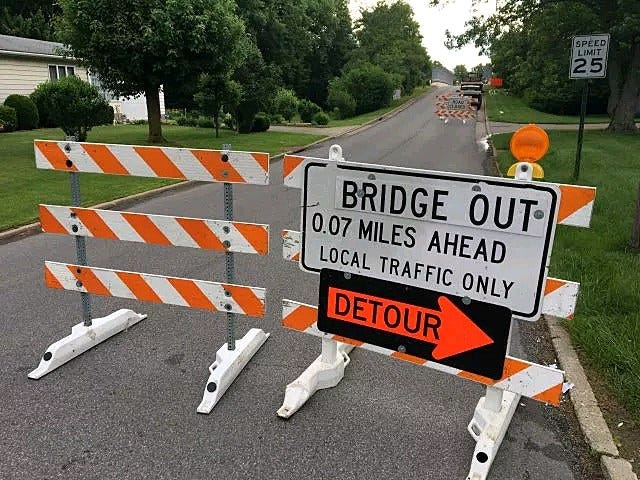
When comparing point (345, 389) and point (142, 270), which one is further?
point (142, 270)

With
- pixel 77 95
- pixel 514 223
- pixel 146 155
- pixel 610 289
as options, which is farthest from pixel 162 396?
pixel 77 95

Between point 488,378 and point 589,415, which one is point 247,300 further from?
point 589,415

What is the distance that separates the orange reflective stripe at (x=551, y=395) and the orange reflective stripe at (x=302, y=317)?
1.43m

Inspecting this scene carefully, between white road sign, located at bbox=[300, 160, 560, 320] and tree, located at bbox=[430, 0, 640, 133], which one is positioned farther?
tree, located at bbox=[430, 0, 640, 133]

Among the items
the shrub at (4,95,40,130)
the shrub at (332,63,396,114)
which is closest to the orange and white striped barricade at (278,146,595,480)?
the shrub at (4,95,40,130)

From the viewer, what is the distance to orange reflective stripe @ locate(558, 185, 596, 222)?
8.97 ft

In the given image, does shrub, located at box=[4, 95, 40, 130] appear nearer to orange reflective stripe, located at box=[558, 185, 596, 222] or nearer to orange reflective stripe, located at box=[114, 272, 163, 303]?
orange reflective stripe, located at box=[114, 272, 163, 303]

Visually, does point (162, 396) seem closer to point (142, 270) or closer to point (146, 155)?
point (146, 155)

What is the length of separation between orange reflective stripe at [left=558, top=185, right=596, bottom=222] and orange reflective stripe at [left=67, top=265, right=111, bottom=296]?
320cm

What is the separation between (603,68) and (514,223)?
30.6 ft

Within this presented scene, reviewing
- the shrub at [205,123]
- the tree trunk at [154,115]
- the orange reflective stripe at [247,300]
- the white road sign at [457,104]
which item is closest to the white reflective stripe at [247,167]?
the orange reflective stripe at [247,300]

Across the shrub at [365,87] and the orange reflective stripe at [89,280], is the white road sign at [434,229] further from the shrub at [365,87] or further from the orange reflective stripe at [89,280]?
the shrub at [365,87]

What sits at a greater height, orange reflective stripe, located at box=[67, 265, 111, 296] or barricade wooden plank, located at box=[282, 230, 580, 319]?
barricade wooden plank, located at box=[282, 230, 580, 319]

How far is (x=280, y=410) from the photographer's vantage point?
3.48 meters
